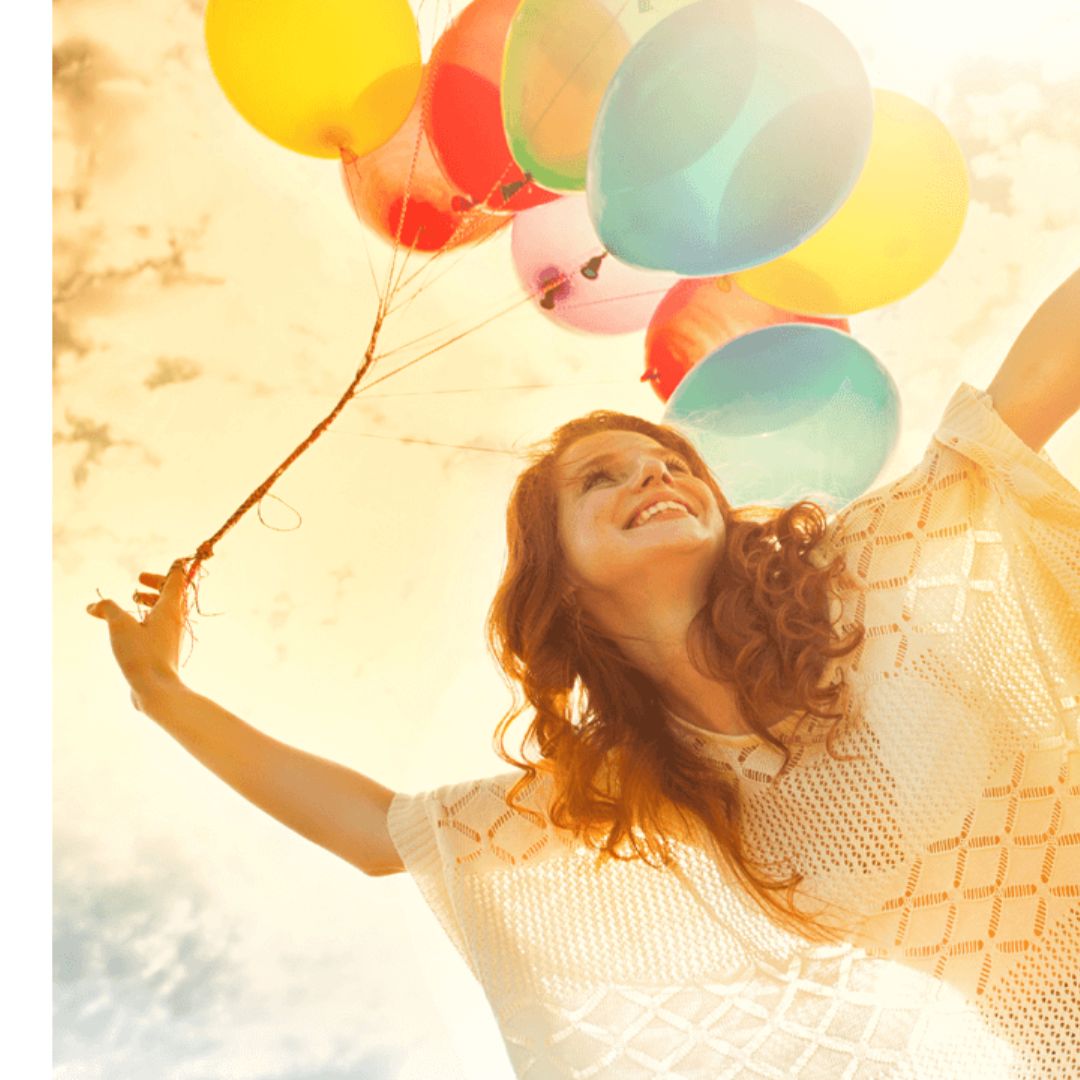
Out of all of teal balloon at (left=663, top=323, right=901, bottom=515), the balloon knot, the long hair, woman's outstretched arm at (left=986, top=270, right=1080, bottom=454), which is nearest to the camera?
woman's outstretched arm at (left=986, top=270, right=1080, bottom=454)

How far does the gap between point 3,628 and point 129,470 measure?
55cm

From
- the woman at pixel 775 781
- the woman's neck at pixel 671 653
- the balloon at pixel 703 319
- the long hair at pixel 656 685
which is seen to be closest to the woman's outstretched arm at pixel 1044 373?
the woman at pixel 775 781

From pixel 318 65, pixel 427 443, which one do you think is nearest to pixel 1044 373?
pixel 318 65

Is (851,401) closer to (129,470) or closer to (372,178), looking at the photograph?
(372,178)

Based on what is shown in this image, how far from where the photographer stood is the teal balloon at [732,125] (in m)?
1.08

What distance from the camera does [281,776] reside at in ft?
3.63

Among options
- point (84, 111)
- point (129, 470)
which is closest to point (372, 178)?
point (84, 111)

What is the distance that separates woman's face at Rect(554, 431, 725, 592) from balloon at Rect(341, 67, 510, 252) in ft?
1.27

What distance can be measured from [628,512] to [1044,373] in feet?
1.26

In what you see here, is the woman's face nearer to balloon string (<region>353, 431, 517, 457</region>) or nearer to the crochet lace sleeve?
the crochet lace sleeve

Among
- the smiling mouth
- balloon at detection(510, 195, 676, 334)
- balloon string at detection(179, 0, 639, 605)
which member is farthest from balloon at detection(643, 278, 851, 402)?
the smiling mouth

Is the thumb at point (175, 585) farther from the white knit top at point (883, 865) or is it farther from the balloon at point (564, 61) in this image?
the balloon at point (564, 61)

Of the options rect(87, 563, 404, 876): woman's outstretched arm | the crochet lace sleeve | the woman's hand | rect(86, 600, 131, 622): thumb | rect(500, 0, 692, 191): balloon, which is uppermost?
rect(500, 0, 692, 191): balloon

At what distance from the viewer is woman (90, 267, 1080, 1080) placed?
0.95m
